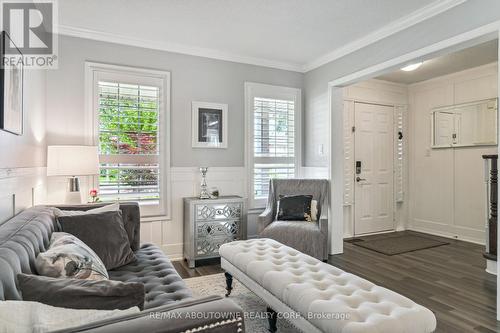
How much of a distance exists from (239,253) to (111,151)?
6.52 ft

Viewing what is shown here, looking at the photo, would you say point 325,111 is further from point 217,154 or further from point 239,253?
point 239,253

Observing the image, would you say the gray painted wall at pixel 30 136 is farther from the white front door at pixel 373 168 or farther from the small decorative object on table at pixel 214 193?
the white front door at pixel 373 168

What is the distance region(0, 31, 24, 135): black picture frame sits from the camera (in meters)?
1.78

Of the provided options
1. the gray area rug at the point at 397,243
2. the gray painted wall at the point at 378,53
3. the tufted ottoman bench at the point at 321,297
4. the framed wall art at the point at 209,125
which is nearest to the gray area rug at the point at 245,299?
the tufted ottoman bench at the point at 321,297

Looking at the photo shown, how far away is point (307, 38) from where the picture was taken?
3574mm

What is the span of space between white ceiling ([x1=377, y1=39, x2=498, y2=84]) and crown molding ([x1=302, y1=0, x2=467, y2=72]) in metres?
0.95

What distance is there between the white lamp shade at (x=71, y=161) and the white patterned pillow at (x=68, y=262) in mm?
1316

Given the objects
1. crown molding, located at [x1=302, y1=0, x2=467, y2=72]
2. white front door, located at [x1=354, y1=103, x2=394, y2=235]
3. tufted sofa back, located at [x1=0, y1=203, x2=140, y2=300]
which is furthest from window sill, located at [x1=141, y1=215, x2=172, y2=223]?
white front door, located at [x1=354, y1=103, x2=394, y2=235]

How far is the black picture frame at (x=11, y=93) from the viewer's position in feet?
5.85

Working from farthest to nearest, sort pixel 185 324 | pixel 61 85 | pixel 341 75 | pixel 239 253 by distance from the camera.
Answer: pixel 341 75 → pixel 61 85 → pixel 239 253 → pixel 185 324

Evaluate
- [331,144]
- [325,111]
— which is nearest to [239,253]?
[331,144]

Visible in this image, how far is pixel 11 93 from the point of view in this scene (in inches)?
77.7

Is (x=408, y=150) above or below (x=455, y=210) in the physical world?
above

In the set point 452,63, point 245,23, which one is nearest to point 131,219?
point 245,23
